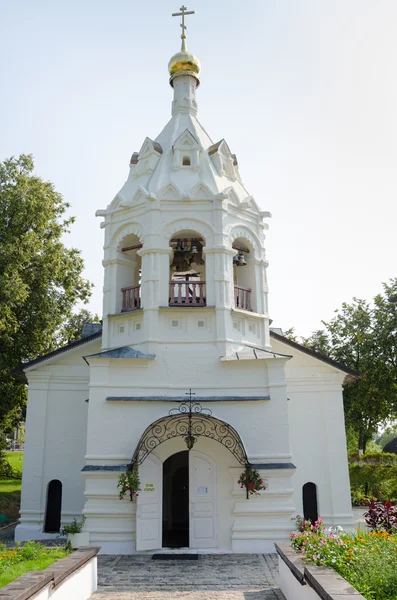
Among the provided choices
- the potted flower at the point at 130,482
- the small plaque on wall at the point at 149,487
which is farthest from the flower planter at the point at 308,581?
the small plaque on wall at the point at 149,487

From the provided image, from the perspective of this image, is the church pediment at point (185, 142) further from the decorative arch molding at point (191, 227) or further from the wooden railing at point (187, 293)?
the wooden railing at point (187, 293)

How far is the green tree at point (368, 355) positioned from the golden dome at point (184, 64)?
45.5 ft

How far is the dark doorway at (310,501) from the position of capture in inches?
523

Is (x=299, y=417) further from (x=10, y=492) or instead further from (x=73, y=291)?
(x=10, y=492)

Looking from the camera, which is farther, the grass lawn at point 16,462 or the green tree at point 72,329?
the grass lawn at point 16,462

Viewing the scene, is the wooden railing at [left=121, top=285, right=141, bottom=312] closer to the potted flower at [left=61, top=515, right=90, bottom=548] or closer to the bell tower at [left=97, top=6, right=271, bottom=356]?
the bell tower at [left=97, top=6, right=271, bottom=356]

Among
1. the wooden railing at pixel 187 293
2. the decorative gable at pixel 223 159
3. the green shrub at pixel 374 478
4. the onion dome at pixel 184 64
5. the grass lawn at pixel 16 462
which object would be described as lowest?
the green shrub at pixel 374 478

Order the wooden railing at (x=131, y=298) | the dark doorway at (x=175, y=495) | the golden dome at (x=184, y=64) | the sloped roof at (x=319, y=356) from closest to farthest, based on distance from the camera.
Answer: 1. the wooden railing at (x=131, y=298)
2. the sloped roof at (x=319, y=356)
3. the dark doorway at (x=175, y=495)
4. the golden dome at (x=184, y=64)

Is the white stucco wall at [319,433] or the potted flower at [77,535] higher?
the white stucco wall at [319,433]

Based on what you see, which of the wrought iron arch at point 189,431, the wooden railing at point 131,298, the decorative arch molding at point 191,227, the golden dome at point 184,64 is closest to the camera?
the wrought iron arch at point 189,431

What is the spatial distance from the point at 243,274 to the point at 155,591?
797 cm

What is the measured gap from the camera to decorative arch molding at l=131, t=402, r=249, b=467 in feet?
36.4

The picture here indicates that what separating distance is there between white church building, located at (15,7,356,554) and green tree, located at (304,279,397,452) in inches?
390

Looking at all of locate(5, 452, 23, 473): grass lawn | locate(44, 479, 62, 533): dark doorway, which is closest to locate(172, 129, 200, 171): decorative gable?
locate(44, 479, 62, 533): dark doorway
